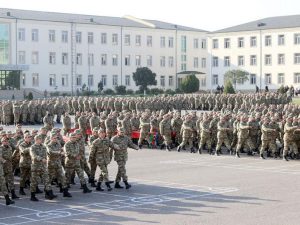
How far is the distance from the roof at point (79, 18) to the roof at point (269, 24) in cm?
939

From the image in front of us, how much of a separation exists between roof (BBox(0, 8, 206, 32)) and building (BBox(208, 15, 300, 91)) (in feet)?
27.6

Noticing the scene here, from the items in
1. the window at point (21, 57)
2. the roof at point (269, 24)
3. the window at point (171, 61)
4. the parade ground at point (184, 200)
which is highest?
the roof at point (269, 24)

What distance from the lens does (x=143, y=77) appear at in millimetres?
81812

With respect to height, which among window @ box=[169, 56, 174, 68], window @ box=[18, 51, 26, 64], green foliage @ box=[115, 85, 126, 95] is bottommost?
green foliage @ box=[115, 85, 126, 95]

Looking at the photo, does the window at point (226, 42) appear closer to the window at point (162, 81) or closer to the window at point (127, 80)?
the window at point (162, 81)

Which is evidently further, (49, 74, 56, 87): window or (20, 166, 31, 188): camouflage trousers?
(49, 74, 56, 87): window

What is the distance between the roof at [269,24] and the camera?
78625 mm

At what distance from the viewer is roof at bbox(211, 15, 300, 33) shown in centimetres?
7862

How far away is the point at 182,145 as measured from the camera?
91.5ft

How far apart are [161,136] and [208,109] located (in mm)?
25150

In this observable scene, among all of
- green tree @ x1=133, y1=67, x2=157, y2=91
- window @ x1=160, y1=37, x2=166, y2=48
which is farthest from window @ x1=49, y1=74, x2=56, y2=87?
window @ x1=160, y1=37, x2=166, y2=48

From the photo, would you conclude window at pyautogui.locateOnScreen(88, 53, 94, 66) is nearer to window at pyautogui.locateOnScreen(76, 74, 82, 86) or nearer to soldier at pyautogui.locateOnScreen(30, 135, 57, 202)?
window at pyautogui.locateOnScreen(76, 74, 82, 86)

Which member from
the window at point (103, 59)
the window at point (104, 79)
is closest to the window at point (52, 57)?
the window at point (103, 59)

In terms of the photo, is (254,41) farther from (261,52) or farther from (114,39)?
(114,39)
